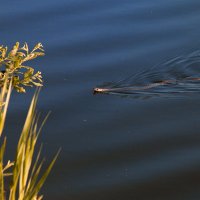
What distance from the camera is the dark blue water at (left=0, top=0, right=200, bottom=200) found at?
432 centimetres

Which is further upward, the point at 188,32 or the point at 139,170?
the point at 188,32

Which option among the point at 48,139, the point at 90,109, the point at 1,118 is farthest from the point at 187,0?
the point at 1,118

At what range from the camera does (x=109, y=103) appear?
18.1 ft

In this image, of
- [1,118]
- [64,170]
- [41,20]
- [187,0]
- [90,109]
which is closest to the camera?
[1,118]

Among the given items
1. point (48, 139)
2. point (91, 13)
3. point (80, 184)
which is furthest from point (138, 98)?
point (91, 13)

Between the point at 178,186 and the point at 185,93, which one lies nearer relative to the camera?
the point at 178,186

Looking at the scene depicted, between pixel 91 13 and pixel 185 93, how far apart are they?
225 centimetres

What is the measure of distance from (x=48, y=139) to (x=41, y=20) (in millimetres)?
2714

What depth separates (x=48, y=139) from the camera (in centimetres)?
498

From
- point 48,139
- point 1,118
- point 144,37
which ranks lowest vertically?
point 48,139

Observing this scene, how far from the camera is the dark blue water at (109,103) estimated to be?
4324 millimetres

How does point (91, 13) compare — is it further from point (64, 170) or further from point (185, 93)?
point (64, 170)

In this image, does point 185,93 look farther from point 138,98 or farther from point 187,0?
point 187,0

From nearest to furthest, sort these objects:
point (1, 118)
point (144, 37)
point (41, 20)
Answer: point (1, 118)
point (144, 37)
point (41, 20)
